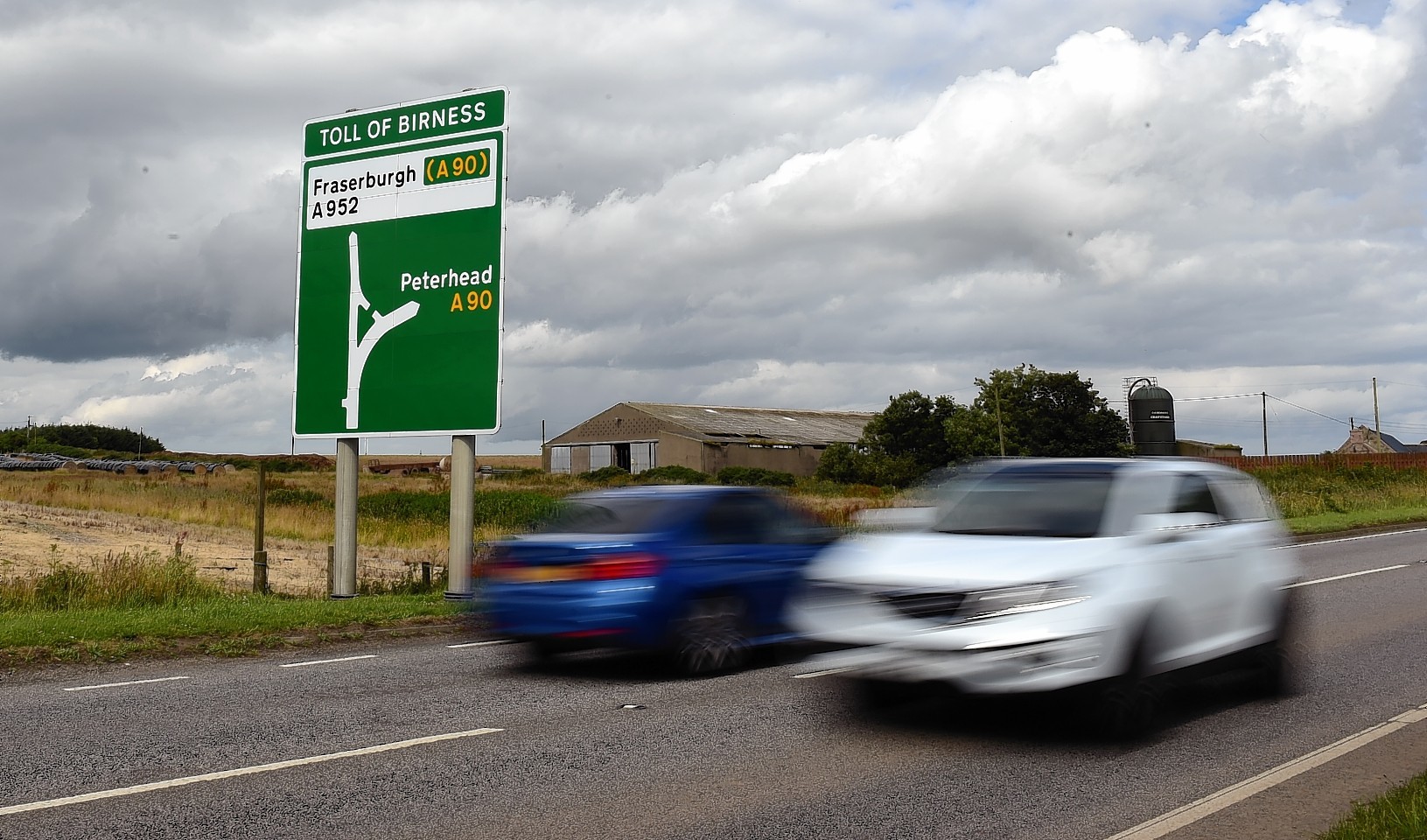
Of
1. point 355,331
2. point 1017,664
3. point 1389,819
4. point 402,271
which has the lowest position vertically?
point 1389,819

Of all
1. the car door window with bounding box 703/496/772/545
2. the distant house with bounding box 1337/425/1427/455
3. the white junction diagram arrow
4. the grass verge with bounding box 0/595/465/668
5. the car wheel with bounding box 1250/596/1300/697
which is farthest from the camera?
the distant house with bounding box 1337/425/1427/455

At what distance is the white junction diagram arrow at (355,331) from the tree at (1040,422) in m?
57.2

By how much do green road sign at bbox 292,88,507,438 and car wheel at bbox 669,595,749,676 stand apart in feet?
21.5

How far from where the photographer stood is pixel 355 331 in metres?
16.5

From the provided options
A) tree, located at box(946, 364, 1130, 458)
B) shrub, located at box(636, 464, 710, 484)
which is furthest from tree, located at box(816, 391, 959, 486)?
shrub, located at box(636, 464, 710, 484)

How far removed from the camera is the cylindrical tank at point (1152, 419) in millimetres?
63312

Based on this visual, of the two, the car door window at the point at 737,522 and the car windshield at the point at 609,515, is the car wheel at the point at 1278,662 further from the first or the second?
the car windshield at the point at 609,515

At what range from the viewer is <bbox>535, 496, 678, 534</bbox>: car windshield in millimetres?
9781

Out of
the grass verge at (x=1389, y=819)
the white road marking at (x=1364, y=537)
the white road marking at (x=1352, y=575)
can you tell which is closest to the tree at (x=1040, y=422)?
the white road marking at (x=1364, y=537)

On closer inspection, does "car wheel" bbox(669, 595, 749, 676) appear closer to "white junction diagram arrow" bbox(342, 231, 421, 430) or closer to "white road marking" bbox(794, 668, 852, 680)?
"white road marking" bbox(794, 668, 852, 680)

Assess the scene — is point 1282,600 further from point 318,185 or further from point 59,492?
point 59,492

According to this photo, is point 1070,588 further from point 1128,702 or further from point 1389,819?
point 1389,819

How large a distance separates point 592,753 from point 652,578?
260 cm

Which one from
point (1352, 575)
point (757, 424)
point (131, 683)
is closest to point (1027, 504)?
point (131, 683)
